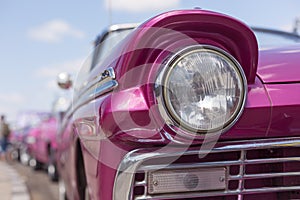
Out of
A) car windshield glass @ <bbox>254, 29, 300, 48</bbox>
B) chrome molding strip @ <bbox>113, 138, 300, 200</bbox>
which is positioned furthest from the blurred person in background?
chrome molding strip @ <bbox>113, 138, 300, 200</bbox>

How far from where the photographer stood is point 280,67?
65.2 inches

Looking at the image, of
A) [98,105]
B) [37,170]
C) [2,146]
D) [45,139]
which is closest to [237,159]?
[98,105]

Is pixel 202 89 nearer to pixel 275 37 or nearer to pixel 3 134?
pixel 275 37

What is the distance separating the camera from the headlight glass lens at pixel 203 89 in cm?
141

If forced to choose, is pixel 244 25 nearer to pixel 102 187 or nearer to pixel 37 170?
pixel 102 187

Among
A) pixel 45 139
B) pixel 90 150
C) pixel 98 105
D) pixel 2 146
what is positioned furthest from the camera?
pixel 2 146

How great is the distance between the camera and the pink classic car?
1406 mm

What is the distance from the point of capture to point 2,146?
1485 cm

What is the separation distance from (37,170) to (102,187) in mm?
8725

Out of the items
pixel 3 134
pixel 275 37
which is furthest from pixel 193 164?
pixel 3 134

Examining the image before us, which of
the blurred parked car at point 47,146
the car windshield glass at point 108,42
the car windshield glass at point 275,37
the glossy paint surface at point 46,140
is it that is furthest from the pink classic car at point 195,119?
the glossy paint surface at point 46,140

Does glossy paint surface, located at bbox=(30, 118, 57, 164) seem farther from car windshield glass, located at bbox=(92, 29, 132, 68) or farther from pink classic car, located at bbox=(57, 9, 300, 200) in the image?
pink classic car, located at bbox=(57, 9, 300, 200)

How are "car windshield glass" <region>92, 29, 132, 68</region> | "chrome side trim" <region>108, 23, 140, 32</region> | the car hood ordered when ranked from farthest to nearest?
"chrome side trim" <region>108, 23, 140, 32</region> → "car windshield glass" <region>92, 29, 132, 68</region> → the car hood

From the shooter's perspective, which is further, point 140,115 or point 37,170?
point 37,170
